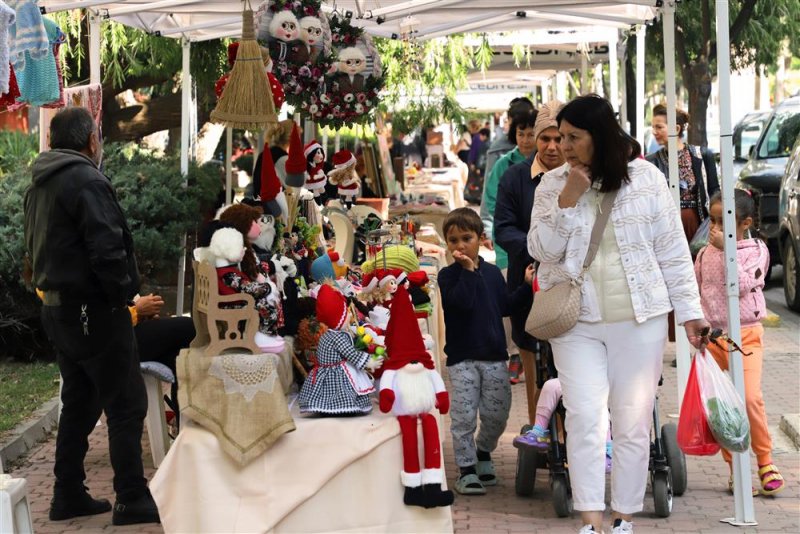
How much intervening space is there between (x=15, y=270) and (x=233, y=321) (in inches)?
212

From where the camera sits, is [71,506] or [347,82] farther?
[347,82]

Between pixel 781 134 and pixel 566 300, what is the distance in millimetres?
12723

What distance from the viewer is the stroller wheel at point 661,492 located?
622 cm

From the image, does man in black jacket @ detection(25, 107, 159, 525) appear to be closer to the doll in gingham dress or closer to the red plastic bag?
the doll in gingham dress

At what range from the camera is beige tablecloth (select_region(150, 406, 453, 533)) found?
5395 mm

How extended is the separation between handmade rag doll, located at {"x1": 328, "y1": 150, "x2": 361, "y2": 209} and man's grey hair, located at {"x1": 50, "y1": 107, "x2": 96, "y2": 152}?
381 cm

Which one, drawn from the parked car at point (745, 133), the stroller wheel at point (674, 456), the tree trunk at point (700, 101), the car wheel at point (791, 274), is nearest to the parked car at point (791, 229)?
the car wheel at point (791, 274)

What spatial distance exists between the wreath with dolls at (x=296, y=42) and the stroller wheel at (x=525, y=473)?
257 centimetres

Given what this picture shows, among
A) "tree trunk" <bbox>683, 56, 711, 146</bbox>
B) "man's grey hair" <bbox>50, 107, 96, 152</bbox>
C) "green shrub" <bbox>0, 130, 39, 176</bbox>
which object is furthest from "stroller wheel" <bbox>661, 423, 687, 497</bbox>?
"tree trunk" <bbox>683, 56, 711, 146</bbox>

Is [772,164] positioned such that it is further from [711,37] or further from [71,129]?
[71,129]

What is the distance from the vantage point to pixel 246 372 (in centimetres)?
548

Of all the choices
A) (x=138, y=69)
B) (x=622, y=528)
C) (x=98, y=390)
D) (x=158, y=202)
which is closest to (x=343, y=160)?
(x=158, y=202)

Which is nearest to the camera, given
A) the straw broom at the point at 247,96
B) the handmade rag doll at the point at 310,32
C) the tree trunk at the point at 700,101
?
the straw broom at the point at 247,96

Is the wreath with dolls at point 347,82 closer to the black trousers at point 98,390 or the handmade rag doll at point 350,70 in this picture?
the handmade rag doll at point 350,70
